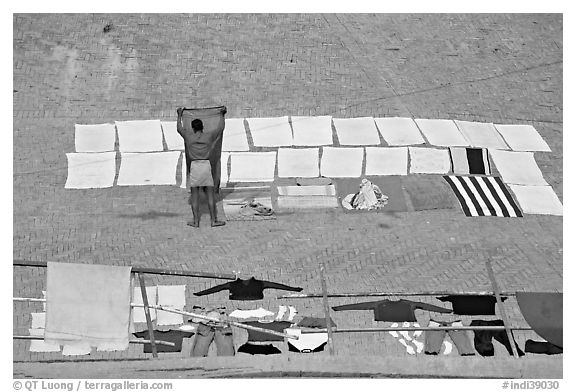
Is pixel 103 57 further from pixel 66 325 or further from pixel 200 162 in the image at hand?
pixel 66 325

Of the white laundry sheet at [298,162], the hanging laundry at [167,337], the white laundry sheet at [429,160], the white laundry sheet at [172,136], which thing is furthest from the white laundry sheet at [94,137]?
the hanging laundry at [167,337]

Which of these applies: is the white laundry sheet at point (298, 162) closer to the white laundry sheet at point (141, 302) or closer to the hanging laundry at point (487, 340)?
the white laundry sheet at point (141, 302)

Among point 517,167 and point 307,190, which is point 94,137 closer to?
point 307,190

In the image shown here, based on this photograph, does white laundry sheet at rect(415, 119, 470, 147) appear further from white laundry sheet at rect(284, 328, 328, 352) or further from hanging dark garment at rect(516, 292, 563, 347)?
white laundry sheet at rect(284, 328, 328, 352)

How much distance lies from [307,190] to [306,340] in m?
4.67

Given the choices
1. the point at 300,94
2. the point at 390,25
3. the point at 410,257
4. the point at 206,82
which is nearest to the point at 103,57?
the point at 206,82

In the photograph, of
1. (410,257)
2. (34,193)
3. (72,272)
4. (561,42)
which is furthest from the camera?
(561,42)

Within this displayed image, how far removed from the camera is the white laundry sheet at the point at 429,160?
23.3 meters

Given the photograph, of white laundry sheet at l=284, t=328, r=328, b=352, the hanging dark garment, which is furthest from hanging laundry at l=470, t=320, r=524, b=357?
white laundry sheet at l=284, t=328, r=328, b=352

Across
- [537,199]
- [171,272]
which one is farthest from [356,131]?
[171,272]

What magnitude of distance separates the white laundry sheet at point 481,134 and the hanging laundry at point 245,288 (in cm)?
569

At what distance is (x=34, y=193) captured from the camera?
22531 millimetres

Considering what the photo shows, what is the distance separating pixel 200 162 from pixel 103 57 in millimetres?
5214

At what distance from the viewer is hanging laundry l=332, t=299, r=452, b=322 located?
19125mm
